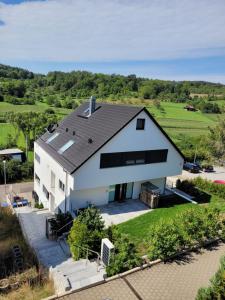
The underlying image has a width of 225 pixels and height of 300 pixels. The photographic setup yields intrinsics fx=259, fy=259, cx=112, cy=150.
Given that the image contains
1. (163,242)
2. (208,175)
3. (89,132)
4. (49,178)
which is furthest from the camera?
(208,175)

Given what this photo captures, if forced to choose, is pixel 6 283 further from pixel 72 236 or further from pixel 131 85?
pixel 131 85

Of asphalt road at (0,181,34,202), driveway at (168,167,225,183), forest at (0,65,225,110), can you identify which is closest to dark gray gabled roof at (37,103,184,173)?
asphalt road at (0,181,34,202)

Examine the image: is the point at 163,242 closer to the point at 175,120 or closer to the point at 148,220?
the point at 148,220

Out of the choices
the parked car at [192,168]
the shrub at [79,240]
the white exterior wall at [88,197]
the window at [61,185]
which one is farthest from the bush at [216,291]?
the parked car at [192,168]

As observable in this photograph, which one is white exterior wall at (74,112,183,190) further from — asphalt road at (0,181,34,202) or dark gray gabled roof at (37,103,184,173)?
asphalt road at (0,181,34,202)

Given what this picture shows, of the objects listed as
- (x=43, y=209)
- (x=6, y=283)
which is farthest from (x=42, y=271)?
(x=43, y=209)

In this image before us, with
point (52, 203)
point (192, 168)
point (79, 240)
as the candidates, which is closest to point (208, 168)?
point (192, 168)
